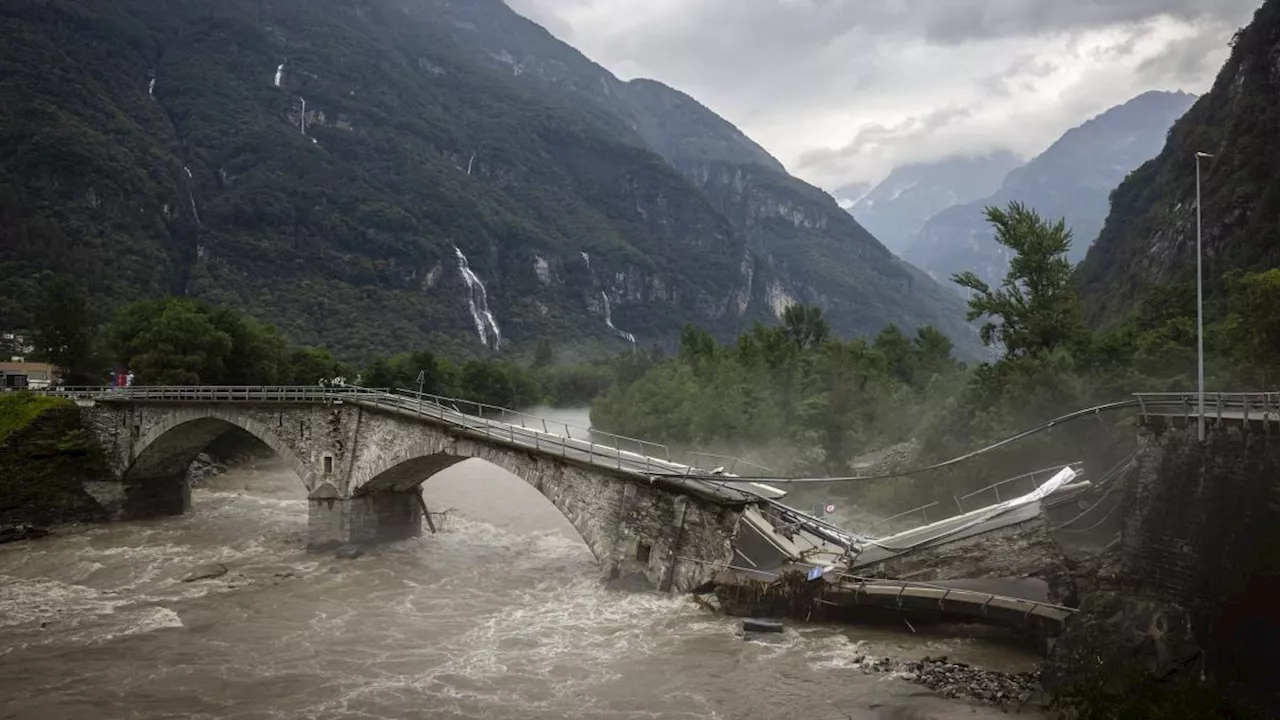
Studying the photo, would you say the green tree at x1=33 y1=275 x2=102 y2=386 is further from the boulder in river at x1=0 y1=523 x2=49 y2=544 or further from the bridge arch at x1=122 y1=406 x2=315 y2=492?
the boulder in river at x1=0 y1=523 x2=49 y2=544

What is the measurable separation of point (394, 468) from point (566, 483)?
10.4 metres

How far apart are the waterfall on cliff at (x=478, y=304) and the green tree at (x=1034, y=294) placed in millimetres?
137315

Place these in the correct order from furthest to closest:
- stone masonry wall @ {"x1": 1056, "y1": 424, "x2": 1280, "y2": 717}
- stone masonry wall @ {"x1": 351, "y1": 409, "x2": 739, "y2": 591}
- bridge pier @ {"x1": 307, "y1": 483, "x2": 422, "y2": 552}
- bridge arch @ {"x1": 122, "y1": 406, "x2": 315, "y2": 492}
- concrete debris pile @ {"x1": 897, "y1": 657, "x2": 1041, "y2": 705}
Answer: bridge arch @ {"x1": 122, "y1": 406, "x2": 315, "y2": 492} < bridge pier @ {"x1": 307, "y1": 483, "x2": 422, "y2": 552} < stone masonry wall @ {"x1": 351, "y1": 409, "x2": 739, "y2": 591} < concrete debris pile @ {"x1": 897, "y1": 657, "x2": 1041, "y2": 705} < stone masonry wall @ {"x1": 1056, "y1": 424, "x2": 1280, "y2": 717}

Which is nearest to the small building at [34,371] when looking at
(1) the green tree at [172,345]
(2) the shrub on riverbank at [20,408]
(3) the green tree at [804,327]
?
(1) the green tree at [172,345]

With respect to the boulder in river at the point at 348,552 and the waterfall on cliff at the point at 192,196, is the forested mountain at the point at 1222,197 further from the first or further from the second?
the waterfall on cliff at the point at 192,196

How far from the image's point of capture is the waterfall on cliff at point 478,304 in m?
177

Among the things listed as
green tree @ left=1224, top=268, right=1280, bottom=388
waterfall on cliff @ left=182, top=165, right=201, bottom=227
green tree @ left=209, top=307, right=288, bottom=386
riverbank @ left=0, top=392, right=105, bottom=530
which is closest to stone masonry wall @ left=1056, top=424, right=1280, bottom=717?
green tree @ left=1224, top=268, right=1280, bottom=388

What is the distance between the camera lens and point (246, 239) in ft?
523

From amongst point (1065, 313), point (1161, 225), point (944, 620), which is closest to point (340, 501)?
point (944, 620)

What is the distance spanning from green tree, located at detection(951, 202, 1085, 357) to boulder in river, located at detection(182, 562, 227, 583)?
1471 inches

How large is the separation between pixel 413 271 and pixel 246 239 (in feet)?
116

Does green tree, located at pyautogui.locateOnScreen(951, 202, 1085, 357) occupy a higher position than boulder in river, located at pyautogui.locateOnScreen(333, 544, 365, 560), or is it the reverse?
green tree, located at pyautogui.locateOnScreen(951, 202, 1085, 357)

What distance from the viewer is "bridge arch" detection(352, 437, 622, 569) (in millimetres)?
27453

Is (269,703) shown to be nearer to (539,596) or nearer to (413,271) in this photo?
(539,596)
